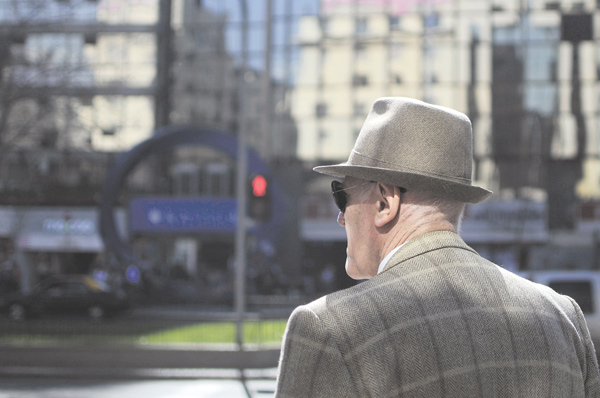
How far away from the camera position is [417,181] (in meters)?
1.83

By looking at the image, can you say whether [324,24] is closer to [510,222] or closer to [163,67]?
[163,67]

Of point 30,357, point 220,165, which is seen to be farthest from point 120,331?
point 220,165

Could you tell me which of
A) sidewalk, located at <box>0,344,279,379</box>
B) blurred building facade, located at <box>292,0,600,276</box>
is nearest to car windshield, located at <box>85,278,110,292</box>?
sidewalk, located at <box>0,344,279,379</box>

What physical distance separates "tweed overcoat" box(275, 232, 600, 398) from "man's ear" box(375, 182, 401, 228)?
0.24ft

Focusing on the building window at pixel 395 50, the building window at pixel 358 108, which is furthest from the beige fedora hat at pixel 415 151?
the building window at pixel 395 50

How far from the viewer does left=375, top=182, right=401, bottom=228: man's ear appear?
1.84 meters

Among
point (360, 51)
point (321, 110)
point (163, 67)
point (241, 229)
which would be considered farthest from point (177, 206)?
point (241, 229)

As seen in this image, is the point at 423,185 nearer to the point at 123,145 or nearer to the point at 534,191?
the point at 534,191

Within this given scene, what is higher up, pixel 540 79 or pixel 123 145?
pixel 540 79

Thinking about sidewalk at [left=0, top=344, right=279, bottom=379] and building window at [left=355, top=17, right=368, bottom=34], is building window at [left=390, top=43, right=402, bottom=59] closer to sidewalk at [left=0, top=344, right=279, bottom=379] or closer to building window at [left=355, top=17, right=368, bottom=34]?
building window at [left=355, top=17, right=368, bottom=34]

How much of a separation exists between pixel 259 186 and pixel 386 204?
14139 millimetres

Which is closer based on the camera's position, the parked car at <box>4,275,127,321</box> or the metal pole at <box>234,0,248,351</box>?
the metal pole at <box>234,0,248,351</box>

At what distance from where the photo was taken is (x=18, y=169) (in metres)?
44.6

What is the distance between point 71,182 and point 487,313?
43633 millimetres
